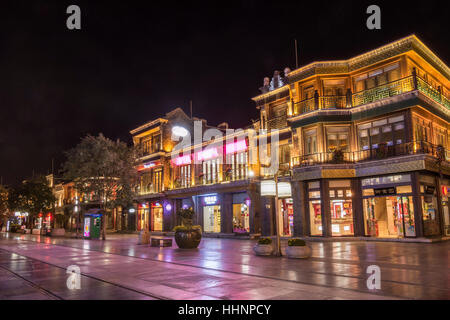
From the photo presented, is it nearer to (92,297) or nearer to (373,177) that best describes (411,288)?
(92,297)

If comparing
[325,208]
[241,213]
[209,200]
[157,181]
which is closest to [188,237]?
[325,208]

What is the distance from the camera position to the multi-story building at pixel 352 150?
73.2 feet

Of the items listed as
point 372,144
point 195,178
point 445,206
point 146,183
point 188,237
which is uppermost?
point 372,144

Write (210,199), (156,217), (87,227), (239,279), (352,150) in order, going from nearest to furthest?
(239,279) → (352,150) → (87,227) → (210,199) → (156,217)

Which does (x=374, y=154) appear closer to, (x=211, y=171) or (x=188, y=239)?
(x=188, y=239)

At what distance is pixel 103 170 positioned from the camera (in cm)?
3030

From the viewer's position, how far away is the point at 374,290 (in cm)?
775

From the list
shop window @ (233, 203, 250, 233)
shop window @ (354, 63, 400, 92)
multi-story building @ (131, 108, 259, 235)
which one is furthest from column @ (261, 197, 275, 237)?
shop window @ (354, 63, 400, 92)

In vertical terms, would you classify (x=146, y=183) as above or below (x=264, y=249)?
above

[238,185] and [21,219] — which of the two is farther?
[21,219]

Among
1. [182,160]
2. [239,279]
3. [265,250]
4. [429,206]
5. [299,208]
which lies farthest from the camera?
[182,160]

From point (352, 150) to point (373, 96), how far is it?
13.2 ft

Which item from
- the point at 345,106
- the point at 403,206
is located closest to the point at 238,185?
the point at 345,106

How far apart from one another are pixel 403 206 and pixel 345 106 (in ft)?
26.3
